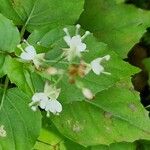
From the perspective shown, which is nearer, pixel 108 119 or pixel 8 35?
pixel 8 35

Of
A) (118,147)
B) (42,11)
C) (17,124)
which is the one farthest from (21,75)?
(118,147)

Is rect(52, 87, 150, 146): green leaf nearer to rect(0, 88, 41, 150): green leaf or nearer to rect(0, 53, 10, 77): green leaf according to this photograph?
rect(0, 88, 41, 150): green leaf

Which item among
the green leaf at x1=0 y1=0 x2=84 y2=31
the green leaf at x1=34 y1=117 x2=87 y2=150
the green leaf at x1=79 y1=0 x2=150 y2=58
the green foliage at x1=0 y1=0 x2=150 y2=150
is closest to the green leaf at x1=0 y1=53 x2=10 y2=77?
the green foliage at x1=0 y1=0 x2=150 y2=150

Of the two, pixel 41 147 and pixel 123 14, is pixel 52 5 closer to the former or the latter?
pixel 123 14

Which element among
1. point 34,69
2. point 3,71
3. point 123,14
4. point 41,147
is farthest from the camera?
point 123,14

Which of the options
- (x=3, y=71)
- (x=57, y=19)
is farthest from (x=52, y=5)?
(x=3, y=71)

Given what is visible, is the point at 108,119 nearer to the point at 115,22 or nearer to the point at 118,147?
the point at 118,147
